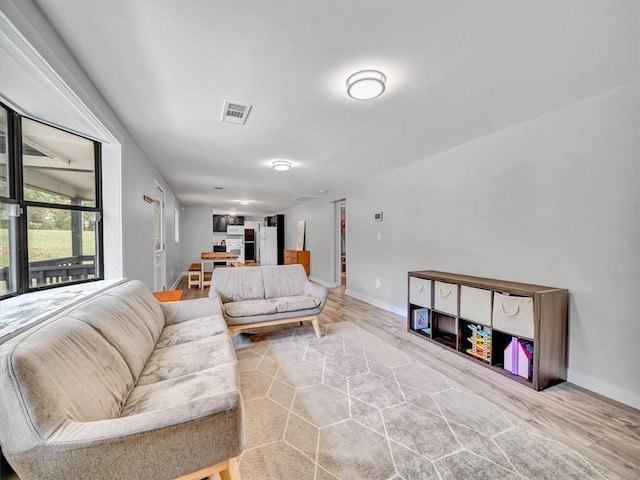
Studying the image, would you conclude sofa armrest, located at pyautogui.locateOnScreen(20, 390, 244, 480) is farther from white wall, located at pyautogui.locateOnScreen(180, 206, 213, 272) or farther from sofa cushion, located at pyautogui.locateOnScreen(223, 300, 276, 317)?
white wall, located at pyautogui.locateOnScreen(180, 206, 213, 272)

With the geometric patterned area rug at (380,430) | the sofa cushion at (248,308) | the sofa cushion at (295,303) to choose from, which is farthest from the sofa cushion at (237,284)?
the geometric patterned area rug at (380,430)

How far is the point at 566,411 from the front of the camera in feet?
5.90

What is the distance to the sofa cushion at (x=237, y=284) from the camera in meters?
3.13

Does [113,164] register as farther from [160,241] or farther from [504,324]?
[504,324]

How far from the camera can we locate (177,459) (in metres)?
0.91

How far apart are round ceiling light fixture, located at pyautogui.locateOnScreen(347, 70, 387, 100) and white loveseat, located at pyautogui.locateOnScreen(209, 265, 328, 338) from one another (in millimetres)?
2143

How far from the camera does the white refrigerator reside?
9.87 metres

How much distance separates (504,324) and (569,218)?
1.02 m

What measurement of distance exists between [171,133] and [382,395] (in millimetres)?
3114

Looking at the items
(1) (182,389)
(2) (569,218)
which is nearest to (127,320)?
(1) (182,389)

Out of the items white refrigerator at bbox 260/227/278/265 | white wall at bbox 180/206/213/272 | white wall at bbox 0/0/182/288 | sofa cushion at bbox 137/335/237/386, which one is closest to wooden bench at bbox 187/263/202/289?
white wall at bbox 180/206/213/272

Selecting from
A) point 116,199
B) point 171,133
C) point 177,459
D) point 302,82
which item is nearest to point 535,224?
point 302,82

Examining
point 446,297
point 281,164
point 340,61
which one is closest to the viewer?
point 340,61

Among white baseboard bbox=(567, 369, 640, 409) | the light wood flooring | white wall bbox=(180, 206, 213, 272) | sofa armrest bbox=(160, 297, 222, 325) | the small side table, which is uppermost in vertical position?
white wall bbox=(180, 206, 213, 272)
